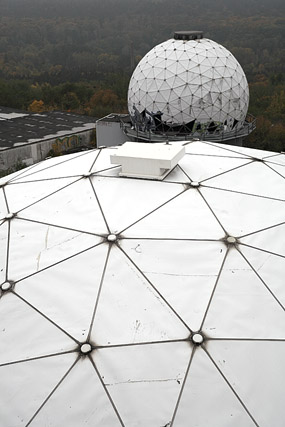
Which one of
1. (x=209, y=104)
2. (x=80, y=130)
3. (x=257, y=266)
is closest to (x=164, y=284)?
(x=257, y=266)

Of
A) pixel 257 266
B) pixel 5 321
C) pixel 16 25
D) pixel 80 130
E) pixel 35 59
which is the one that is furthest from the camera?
pixel 16 25

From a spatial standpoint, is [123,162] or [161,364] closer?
[161,364]

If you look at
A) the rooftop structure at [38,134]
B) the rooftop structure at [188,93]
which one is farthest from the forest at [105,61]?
the rooftop structure at [188,93]

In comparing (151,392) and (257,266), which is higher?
(257,266)

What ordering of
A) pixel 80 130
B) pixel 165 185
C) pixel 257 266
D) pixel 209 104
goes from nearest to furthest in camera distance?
1. pixel 257 266
2. pixel 165 185
3. pixel 209 104
4. pixel 80 130

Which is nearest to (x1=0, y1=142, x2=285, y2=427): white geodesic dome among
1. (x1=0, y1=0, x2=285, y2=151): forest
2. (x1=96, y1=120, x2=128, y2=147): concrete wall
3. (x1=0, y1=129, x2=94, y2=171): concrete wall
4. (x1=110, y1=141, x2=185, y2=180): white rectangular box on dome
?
(x1=110, y1=141, x2=185, y2=180): white rectangular box on dome

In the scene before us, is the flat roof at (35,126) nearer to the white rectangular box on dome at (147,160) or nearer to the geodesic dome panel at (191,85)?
the geodesic dome panel at (191,85)

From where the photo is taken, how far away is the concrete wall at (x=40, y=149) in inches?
1421

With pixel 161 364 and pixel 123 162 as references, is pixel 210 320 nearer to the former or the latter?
pixel 161 364

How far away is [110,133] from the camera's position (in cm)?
3653

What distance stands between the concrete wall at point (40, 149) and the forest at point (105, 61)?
13.7 metres

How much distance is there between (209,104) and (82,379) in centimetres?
2516

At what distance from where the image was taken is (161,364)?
29.3ft

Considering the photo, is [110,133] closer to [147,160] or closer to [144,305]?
[147,160]
